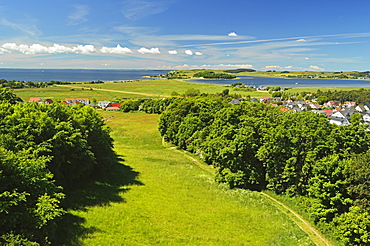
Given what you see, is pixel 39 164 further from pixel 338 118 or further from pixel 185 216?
pixel 338 118

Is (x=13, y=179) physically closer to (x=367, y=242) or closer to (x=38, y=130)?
(x=38, y=130)

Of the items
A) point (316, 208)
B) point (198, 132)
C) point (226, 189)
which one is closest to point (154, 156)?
point (198, 132)

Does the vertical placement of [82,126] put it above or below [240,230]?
above

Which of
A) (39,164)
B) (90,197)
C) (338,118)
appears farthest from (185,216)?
(338,118)

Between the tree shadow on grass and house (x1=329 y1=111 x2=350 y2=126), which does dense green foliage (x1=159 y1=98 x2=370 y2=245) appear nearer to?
the tree shadow on grass

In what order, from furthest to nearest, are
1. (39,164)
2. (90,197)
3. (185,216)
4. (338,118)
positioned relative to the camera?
(338,118), (90,197), (185,216), (39,164)

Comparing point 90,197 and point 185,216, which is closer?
point 185,216

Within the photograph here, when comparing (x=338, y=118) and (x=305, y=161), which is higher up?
(x=338, y=118)

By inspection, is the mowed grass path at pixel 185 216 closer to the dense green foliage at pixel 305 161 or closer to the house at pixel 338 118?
the dense green foliage at pixel 305 161
